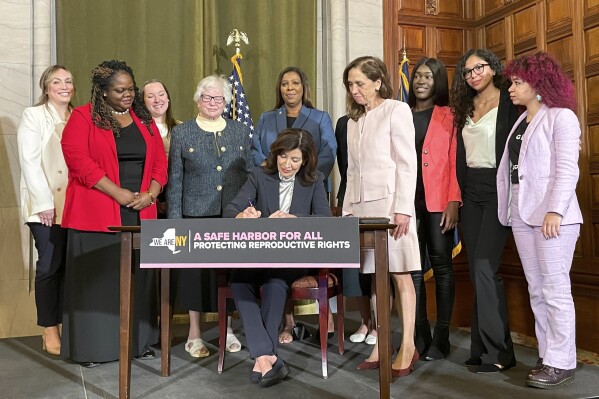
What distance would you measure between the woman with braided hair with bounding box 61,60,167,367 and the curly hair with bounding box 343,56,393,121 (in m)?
1.11

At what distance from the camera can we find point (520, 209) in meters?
3.14

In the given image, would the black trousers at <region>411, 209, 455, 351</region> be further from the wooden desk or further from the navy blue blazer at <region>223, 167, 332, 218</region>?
the wooden desk

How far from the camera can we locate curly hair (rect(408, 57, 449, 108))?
3598mm

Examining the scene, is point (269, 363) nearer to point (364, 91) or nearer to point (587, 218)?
point (364, 91)

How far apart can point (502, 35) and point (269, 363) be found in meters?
3.53

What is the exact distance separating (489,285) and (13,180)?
3336mm

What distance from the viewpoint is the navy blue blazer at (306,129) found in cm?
394

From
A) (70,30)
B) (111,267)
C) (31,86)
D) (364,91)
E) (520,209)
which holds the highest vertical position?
(70,30)

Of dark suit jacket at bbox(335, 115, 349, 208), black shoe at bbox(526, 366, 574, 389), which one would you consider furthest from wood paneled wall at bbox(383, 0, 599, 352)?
dark suit jacket at bbox(335, 115, 349, 208)

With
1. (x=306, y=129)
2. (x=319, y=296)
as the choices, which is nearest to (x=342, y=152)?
(x=306, y=129)

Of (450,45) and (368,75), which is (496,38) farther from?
(368,75)

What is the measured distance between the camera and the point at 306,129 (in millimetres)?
3928

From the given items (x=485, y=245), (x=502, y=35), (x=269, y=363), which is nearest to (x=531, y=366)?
(x=485, y=245)

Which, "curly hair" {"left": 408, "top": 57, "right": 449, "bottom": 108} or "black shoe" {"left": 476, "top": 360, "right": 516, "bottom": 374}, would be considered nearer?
"black shoe" {"left": 476, "top": 360, "right": 516, "bottom": 374}
